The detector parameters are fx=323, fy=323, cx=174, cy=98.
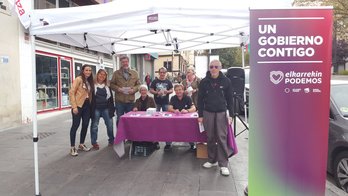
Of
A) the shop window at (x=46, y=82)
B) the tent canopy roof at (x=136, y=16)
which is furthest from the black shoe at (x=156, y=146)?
the shop window at (x=46, y=82)

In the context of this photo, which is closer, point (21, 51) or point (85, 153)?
point (85, 153)

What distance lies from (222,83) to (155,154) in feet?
7.30

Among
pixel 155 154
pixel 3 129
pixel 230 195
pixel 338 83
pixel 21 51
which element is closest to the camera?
pixel 230 195

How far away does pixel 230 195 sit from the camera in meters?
4.25

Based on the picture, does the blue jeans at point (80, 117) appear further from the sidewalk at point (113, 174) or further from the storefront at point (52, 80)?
the storefront at point (52, 80)

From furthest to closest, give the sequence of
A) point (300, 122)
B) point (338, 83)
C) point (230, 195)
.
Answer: point (338, 83), point (230, 195), point (300, 122)

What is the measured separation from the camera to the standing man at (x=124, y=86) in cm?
697

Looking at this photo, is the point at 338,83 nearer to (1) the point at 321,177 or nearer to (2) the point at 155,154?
(1) the point at 321,177

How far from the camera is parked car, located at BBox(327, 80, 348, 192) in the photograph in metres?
4.37

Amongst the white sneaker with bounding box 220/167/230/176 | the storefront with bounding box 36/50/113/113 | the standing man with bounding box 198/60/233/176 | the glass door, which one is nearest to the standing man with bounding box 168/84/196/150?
the standing man with bounding box 198/60/233/176

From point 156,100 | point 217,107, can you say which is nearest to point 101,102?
point 156,100

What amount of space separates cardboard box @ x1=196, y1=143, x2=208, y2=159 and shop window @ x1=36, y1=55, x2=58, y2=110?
783 centimetres

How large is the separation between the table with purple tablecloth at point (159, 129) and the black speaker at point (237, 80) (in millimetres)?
3087

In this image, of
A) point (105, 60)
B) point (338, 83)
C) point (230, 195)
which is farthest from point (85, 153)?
point (105, 60)
